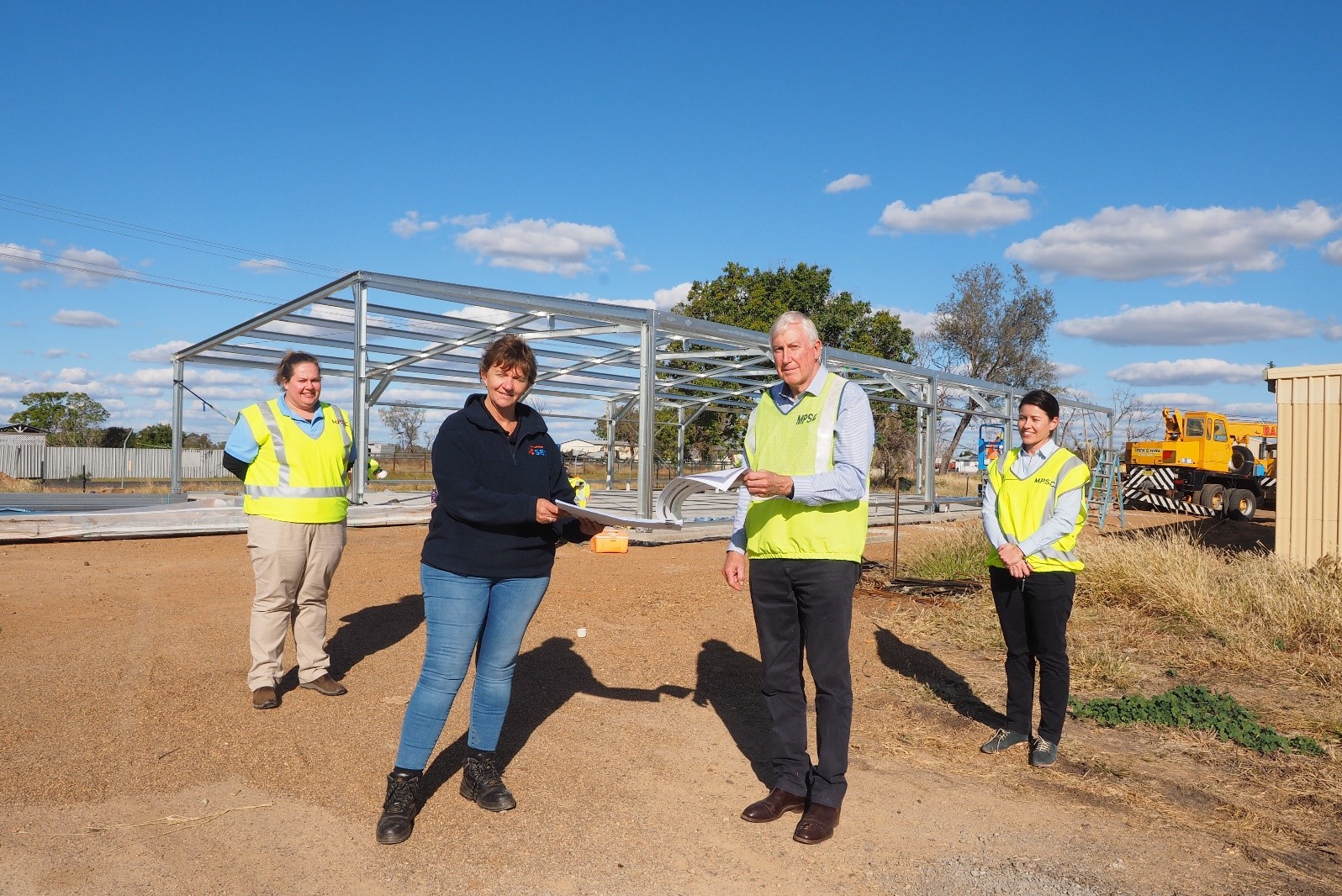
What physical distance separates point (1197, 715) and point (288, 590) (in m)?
4.74

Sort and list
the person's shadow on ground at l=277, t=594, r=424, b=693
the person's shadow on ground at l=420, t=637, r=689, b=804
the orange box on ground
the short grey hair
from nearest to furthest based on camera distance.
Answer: the short grey hair → the person's shadow on ground at l=420, t=637, r=689, b=804 → the person's shadow on ground at l=277, t=594, r=424, b=693 → the orange box on ground

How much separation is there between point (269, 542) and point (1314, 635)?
273 inches

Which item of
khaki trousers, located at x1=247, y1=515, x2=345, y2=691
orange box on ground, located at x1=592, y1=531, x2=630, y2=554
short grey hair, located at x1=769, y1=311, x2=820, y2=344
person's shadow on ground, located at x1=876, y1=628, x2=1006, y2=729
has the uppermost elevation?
short grey hair, located at x1=769, y1=311, x2=820, y2=344

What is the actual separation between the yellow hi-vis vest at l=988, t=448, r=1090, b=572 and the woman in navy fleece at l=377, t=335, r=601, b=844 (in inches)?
80.8

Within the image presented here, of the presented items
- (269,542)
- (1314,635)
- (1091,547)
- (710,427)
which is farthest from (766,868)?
(710,427)

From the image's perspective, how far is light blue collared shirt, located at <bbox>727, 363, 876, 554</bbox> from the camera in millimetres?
3301

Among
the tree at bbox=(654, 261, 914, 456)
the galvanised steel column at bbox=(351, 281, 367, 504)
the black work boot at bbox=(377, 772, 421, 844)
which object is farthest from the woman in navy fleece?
Answer: the tree at bbox=(654, 261, 914, 456)

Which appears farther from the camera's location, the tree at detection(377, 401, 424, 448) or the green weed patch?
the tree at detection(377, 401, 424, 448)

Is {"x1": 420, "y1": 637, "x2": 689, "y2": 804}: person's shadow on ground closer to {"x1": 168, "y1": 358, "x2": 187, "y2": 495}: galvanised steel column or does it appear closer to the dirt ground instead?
the dirt ground

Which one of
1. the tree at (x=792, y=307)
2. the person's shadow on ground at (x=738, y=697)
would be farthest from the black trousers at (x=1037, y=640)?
the tree at (x=792, y=307)

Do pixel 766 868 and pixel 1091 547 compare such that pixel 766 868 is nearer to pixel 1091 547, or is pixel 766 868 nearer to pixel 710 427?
pixel 1091 547

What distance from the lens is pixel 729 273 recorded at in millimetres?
32500

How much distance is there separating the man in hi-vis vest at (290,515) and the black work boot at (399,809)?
168 centimetres

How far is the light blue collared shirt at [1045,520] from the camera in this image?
13.9 ft
